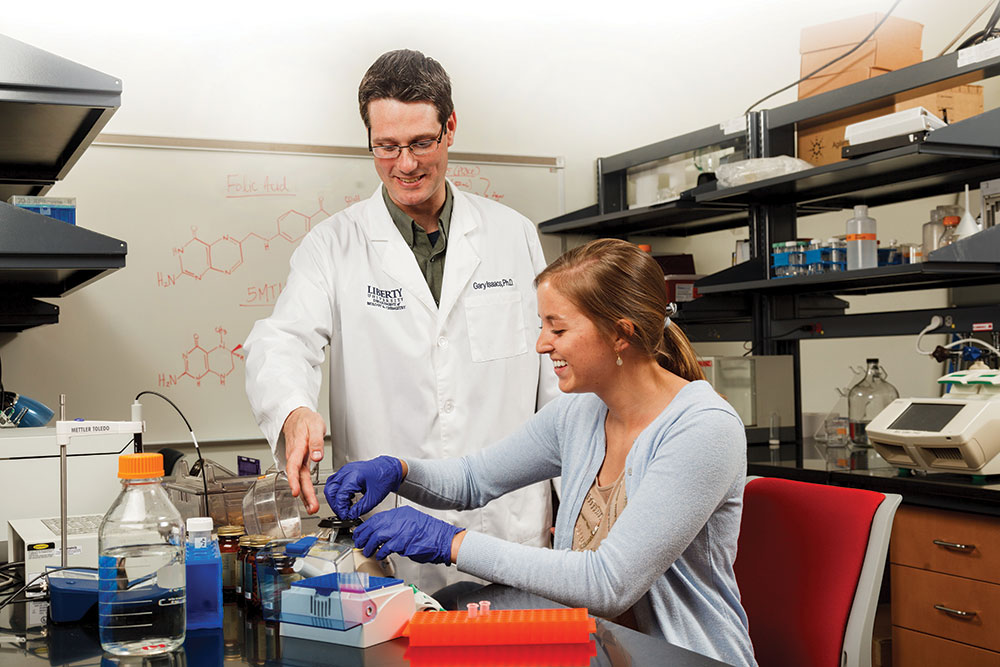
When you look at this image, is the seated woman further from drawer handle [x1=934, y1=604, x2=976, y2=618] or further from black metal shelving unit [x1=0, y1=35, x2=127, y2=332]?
drawer handle [x1=934, y1=604, x2=976, y2=618]

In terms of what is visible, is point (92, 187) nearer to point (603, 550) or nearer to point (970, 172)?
point (603, 550)

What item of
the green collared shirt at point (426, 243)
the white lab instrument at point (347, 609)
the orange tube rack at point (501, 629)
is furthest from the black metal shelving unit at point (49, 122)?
the orange tube rack at point (501, 629)

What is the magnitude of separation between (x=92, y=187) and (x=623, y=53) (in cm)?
222

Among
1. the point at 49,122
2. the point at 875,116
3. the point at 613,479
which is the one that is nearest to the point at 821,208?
the point at 875,116

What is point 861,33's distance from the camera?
293 centimetres

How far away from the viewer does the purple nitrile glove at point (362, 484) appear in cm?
136

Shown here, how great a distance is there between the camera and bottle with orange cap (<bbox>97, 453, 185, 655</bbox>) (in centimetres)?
104

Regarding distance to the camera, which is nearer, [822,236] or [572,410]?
[572,410]

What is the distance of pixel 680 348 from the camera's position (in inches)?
59.7

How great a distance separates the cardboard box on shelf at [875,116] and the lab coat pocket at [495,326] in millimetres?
1500

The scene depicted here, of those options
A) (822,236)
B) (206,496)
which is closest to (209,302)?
(206,496)

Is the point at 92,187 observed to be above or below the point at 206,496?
above

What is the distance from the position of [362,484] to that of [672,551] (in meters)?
0.50

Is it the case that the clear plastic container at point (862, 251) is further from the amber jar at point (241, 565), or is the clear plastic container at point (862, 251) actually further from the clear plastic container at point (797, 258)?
the amber jar at point (241, 565)
